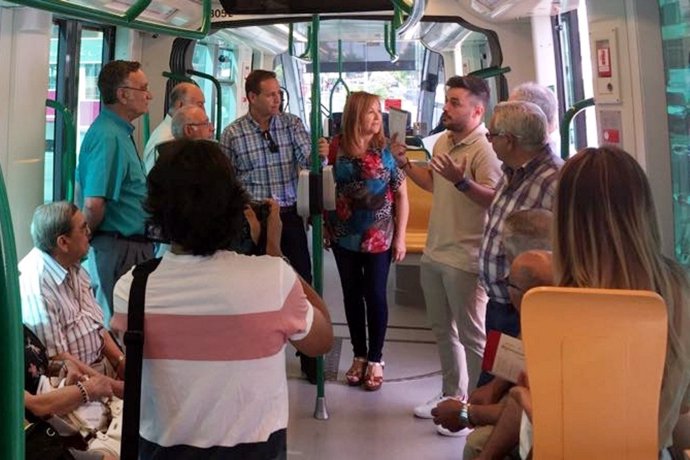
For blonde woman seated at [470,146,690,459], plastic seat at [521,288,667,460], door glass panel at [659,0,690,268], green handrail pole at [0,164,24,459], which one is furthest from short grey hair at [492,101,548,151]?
green handrail pole at [0,164,24,459]

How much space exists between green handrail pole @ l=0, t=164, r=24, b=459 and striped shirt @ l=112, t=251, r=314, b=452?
24.3 inches

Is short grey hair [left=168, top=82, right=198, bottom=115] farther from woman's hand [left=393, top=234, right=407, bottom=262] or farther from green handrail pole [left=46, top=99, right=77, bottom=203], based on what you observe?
woman's hand [left=393, top=234, right=407, bottom=262]

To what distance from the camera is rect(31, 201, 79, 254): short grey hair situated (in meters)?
2.50

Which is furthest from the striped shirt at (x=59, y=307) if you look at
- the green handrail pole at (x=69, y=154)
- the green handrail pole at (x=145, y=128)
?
the green handrail pole at (x=145, y=128)

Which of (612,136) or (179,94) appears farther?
(179,94)

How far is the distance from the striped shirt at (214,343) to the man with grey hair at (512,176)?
1224 millimetres

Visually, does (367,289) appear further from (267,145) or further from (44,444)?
(44,444)

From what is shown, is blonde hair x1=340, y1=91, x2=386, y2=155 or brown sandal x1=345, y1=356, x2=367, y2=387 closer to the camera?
blonde hair x1=340, y1=91, x2=386, y2=155

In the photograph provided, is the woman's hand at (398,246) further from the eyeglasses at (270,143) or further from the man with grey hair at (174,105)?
the man with grey hair at (174,105)

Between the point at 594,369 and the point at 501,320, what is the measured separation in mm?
1185

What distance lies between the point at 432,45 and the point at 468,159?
3034mm

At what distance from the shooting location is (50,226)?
2506 millimetres

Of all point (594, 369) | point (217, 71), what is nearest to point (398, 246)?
point (594, 369)

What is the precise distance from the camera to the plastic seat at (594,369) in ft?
4.24
